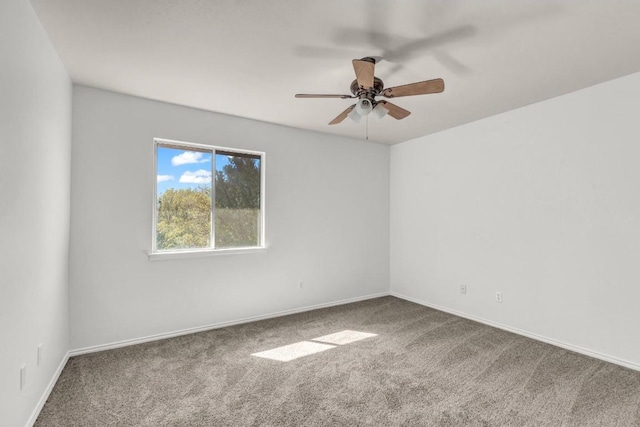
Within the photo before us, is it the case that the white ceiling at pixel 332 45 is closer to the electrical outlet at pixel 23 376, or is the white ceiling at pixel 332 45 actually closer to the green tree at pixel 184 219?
the green tree at pixel 184 219

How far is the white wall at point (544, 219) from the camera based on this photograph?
2676mm

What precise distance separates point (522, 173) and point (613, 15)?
1757mm

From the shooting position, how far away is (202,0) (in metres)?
1.74

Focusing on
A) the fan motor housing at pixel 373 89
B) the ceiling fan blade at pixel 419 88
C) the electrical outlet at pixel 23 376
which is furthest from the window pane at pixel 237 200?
the ceiling fan blade at pixel 419 88

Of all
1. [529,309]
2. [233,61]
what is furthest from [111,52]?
[529,309]

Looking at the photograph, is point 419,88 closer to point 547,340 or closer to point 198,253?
point 198,253

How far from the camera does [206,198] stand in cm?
356

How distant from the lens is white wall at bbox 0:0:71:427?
1.54m

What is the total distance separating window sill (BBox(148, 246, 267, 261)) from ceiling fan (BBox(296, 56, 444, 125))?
191 cm

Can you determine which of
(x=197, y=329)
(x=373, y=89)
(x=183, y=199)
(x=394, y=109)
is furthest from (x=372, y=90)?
(x=197, y=329)

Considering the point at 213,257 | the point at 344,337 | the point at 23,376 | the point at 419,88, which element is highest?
the point at 419,88

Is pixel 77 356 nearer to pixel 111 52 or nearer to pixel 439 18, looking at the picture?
pixel 111 52

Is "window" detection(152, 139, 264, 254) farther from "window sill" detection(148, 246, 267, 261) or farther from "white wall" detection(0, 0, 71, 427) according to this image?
"white wall" detection(0, 0, 71, 427)

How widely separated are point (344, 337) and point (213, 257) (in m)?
1.68
